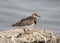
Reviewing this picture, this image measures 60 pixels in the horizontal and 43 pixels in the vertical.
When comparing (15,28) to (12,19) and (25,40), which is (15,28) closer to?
(25,40)

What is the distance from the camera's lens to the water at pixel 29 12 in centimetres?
1893

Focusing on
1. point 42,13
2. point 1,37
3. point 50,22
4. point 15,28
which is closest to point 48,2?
point 42,13

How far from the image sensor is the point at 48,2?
26.5m

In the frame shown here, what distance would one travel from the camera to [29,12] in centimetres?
2130

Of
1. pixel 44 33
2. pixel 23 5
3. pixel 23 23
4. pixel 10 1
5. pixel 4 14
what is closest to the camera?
pixel 44 33

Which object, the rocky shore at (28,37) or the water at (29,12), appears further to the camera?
the water at (29,12)

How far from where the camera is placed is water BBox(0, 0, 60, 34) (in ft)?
62.1

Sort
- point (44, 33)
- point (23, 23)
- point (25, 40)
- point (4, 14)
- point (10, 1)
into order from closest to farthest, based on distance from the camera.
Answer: point (25, 40) < point (44, 33) < point (23, 23) < point (4, 14) < point (10, 1)

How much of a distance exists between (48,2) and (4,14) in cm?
608

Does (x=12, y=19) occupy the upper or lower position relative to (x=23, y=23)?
lower

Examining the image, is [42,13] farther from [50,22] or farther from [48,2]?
[48,2]

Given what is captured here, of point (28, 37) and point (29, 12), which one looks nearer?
point (28, 37)

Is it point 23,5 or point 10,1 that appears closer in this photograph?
point 23,5

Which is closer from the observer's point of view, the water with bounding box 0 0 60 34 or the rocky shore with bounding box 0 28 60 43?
the rocky shore with bounding box 0 28 60 43
